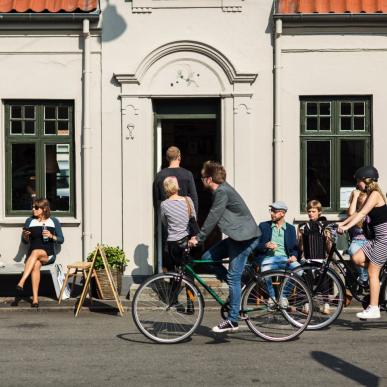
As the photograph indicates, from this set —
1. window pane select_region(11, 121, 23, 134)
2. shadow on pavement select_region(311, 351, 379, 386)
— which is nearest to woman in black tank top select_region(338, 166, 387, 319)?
shadow on pavement select_region(311, 351, 379, 386)

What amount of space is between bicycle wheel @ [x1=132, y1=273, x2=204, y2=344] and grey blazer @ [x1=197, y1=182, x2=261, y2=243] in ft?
1.88

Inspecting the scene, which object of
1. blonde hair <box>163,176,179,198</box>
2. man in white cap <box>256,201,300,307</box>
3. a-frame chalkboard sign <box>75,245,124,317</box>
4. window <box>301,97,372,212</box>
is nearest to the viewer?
blonde hair <box>163,176,179,198</box>

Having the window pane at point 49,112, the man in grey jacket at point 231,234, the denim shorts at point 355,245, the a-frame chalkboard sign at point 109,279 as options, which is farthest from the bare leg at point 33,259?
the denim shorts at point 355,245

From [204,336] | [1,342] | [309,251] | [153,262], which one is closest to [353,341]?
[204,336]

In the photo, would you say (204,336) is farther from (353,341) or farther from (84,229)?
(84,229)

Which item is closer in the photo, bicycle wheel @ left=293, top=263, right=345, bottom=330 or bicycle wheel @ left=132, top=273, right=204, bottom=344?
bicycle wheel @ left=132, top=273, right=204, bottom=344

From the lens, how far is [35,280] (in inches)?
488

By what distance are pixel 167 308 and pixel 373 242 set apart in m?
2.43

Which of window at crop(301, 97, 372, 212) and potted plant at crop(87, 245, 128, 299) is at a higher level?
window at crop(301, 97, 372, 212)

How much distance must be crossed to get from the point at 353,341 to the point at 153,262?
16.3ft

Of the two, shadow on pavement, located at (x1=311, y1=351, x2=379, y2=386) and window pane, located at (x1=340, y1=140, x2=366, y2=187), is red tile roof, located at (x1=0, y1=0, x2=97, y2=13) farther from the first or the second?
shadow on pavement, located at (x1=311, y1=351, x2=379, y2=386)

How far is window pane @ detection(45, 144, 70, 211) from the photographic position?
13.9 meters

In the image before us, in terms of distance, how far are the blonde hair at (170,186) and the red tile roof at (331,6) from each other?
3.92 meters

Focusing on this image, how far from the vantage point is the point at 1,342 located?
9.56 metres
